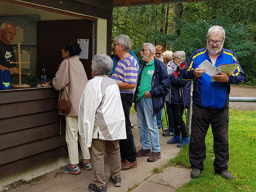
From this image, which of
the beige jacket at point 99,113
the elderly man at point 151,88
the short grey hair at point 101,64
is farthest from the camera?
the elderly man at point 151,88

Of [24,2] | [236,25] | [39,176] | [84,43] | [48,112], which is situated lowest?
[39,176]

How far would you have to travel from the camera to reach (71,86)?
161 inches

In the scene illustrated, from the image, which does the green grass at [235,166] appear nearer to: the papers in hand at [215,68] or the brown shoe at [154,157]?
the brown shoe at [154,157]

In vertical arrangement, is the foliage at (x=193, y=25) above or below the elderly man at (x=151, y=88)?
above

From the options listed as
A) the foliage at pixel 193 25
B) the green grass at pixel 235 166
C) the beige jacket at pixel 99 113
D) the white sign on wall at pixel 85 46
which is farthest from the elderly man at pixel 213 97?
the foliage at pixel 193 25

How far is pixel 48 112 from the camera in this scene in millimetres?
4172

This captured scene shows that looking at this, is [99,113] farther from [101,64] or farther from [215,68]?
[215,68]

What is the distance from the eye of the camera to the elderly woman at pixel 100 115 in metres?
3.23

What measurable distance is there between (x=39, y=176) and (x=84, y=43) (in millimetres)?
2464

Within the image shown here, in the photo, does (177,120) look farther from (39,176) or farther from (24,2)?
(24,2)

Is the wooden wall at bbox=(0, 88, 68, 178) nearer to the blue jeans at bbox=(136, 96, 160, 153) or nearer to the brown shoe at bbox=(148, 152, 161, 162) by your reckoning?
the blue jeans at bbox=(136, 96, 160, 153)

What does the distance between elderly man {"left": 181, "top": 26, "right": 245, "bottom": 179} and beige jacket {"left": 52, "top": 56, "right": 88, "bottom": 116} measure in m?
1.59

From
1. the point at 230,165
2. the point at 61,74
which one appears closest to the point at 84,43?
the point at 61,74

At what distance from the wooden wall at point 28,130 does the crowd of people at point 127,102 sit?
0.25 m
